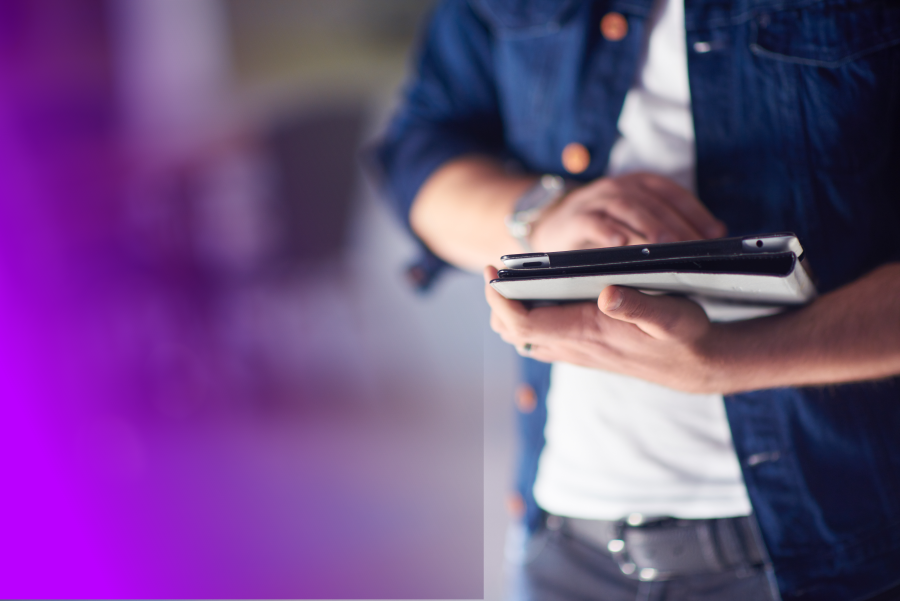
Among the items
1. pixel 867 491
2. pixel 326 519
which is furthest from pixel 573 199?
pixel 326 519

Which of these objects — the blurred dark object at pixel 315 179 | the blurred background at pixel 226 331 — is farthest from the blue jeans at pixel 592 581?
the blurred dark object at pixel 315 179

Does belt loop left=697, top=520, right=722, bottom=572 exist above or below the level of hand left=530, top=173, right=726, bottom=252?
below

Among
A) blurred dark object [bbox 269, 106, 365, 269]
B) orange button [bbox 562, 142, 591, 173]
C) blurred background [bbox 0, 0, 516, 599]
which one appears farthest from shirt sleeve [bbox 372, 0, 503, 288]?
blurred dark object [bbox 269, 106, 365, 269]

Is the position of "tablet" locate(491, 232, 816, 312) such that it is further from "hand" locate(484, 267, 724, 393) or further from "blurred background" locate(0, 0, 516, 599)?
"blurred background" locate(0, 0, 516, 599)

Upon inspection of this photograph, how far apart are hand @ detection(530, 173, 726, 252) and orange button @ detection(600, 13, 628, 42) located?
206 millimetres

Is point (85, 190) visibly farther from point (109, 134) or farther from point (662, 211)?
point (662, 211)

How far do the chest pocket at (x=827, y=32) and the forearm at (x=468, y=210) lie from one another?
287 millimetres

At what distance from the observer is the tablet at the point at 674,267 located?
392 mm

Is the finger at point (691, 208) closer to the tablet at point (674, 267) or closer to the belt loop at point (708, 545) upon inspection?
the tablet at point (674, 267)

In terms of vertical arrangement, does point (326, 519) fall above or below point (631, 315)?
below

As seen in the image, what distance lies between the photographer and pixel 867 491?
23.7 inches

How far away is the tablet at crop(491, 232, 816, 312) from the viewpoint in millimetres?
392

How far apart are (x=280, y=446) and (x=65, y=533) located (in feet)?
2.53

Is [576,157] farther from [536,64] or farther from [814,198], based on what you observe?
[814,198]
